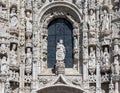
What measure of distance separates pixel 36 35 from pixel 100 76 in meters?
3.21

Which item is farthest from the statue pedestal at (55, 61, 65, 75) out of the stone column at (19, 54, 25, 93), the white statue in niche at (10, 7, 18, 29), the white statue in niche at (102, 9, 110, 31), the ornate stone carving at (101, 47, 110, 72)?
the white statue in niche at (10, 7, 18, 29)

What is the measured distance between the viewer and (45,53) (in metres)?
18.0

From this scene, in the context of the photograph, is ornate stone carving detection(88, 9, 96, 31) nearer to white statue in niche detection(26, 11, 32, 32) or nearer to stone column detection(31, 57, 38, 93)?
white statue in niche detection(26, 11, 32, 32)

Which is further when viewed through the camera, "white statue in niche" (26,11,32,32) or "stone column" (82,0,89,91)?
"white statue in niche" (26,11,32,32)

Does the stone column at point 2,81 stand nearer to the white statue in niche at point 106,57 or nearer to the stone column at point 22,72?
the stone column at point 22,72

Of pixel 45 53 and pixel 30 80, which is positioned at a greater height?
pixel 45 53

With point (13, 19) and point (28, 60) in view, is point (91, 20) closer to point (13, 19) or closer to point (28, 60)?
point (28, 60)

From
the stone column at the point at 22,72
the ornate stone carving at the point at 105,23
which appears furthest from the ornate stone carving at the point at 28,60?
the ornate stone carving at the point at 105,23

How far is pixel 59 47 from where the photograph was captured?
17469mm

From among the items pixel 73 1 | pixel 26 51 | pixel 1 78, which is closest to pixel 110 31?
pixel 73 1

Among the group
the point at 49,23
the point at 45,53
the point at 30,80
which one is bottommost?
the point at 30,80

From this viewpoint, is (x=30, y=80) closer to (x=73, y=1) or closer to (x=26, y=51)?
(x=26, y=51)

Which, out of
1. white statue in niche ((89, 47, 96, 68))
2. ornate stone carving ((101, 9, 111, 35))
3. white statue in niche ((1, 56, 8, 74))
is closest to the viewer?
white statue in niche ((1, 56, 8, 74))

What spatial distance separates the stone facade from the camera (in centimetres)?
1706
